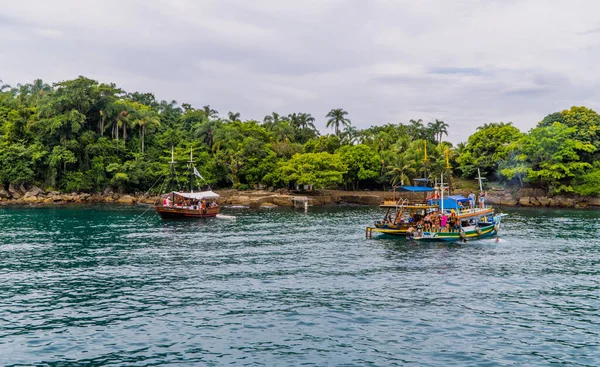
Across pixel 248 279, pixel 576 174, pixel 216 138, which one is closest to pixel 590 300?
pixel 248 279

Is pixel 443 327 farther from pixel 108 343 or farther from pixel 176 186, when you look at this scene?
pixel 176 186

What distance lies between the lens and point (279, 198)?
9800cm

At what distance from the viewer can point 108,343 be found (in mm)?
20297

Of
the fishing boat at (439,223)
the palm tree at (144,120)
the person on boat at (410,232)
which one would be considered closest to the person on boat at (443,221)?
the fishing boat at (439,223)

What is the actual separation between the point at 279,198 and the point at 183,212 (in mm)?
30276

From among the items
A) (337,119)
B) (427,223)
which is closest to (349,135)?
(337,119)

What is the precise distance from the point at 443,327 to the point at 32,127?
10976cm

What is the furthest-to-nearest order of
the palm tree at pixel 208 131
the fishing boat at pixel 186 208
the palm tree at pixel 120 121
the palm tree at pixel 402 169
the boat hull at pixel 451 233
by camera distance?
the palm tree at pixel 208 131
the palm tree at pixel 120 121
the palm tree at pixel 402 169
the fishing boat at pixel 186 208
the boat hull at pixel 451 233

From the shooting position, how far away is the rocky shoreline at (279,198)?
94.6 metres

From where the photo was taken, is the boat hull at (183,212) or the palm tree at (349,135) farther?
the palm tree at (349,135)

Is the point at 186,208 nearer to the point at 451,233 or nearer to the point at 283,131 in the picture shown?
the point at 451,233

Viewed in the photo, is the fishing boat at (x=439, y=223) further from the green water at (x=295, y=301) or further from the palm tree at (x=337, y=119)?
the palm tree at (x=337, y=119)

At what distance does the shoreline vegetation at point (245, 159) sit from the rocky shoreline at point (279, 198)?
253mm

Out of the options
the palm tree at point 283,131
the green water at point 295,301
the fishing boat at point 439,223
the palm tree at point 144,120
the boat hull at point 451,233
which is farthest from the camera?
the palm tree at point 283,131
